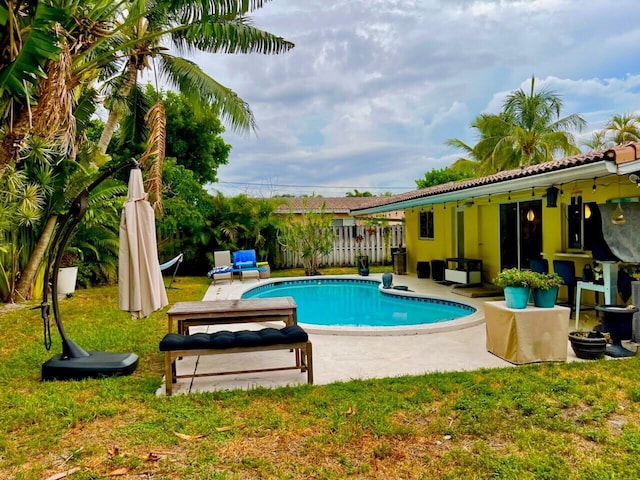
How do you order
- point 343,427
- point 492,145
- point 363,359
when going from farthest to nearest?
point 492,145, point 363,359, point 343,427

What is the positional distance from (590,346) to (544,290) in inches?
35.5

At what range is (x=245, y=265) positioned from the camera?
629 inches

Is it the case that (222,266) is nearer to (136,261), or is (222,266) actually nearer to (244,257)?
(244,257)

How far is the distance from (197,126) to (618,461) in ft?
66.3

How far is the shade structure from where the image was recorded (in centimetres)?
514

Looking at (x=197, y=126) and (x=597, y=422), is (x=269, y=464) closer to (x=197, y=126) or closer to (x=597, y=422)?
(x=597, y=422)

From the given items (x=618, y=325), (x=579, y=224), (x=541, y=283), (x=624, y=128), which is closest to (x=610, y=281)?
(x=618, y=325)

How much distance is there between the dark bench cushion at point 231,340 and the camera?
4.77 m

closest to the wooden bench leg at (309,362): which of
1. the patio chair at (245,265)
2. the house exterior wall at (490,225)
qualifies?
the house exterior wall at (490,225)

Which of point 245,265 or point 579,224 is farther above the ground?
point 579,224

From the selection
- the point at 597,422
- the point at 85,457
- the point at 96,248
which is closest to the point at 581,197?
the point at 597,422

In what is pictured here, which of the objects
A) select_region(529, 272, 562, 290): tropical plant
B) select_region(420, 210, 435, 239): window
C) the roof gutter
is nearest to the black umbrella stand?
select_region(529, 272, 562, 290): tropical plant

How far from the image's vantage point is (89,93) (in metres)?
11.1

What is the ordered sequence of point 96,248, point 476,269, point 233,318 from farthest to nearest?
point 96,248 → point 476,269 → point 233,318
